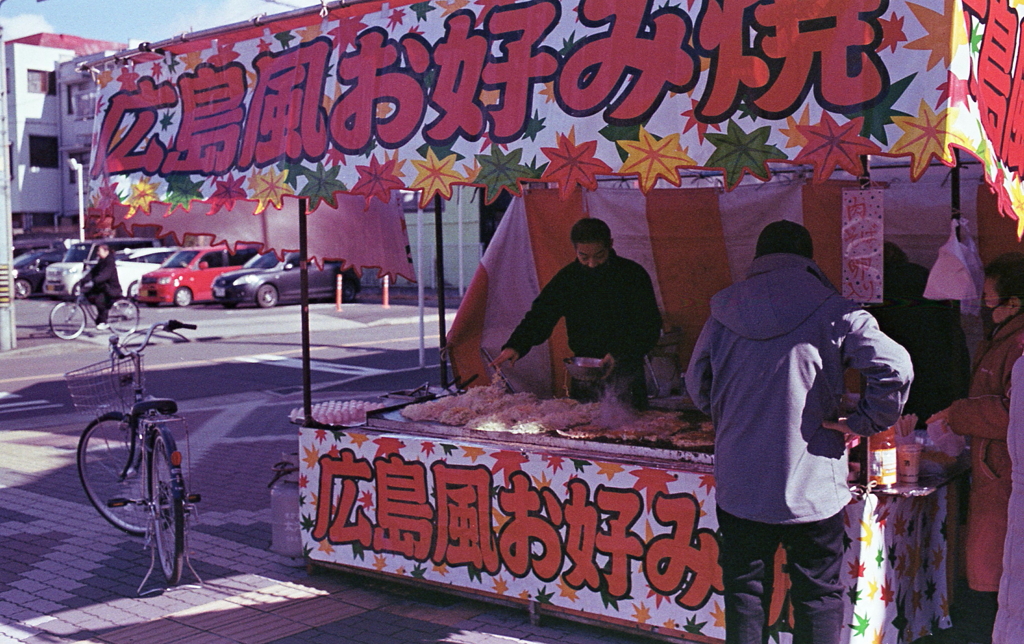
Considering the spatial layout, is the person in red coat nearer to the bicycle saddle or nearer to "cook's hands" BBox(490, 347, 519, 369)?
"cook's hands" BBox(490, 347, 519, 369)

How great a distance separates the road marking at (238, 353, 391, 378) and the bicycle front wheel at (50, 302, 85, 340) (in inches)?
215

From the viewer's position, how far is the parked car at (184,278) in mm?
28516

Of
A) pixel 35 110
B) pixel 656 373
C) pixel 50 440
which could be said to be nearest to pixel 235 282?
pixel 50 440

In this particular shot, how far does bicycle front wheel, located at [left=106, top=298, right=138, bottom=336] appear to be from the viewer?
2152cm

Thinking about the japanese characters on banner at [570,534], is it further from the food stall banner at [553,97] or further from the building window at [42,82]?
the building window at [42,82]

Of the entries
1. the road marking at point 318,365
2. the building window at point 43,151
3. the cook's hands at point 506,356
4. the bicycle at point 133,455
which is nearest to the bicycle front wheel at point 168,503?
the bicycle at point 133,455

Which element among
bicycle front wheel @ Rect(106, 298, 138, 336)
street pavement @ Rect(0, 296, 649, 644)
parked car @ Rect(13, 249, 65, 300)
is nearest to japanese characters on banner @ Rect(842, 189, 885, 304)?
street pavement @ Rect(0, 296, 649, 644)

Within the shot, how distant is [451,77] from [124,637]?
3215mm

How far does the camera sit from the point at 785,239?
3867 millimetres

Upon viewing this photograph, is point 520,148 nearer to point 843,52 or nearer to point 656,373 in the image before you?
point 843,52

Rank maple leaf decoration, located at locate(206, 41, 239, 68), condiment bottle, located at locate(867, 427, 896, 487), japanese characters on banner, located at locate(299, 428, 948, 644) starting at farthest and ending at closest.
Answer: maple leaf decoration, located at locate(206, 41, 239, 68) < japanese characters on banner, located at locate(299, 428, 948, 644) < condiment bottle, located at locate(867, 427, 896, 487)

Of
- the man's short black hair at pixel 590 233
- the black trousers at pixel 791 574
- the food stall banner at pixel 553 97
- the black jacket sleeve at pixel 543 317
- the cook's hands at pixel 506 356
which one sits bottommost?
the black trousers at pixel 791 574

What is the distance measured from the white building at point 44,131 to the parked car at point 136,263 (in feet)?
64.2

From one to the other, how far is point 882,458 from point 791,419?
1.04 metres
